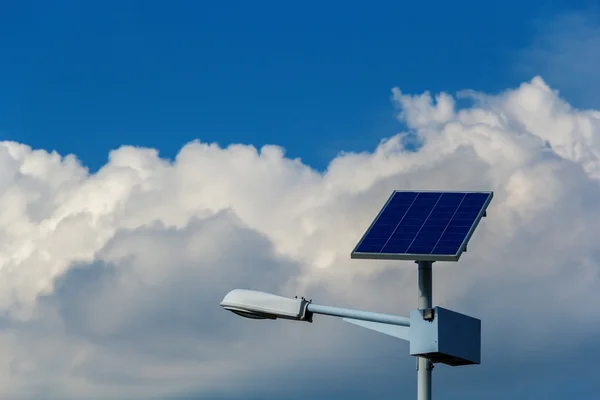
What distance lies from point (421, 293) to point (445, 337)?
1484 mm

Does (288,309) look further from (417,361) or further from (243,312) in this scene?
(417,361)

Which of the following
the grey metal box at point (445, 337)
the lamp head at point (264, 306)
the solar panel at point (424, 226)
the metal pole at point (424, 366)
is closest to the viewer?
the grey metal box at point (445, 337)

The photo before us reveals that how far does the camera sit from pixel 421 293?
88.1 feet

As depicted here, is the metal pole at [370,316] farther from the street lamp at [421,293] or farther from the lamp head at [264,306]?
the lamp head at [264,306]

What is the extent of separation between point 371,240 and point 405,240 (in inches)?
36.4

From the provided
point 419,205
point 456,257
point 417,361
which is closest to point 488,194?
point 419,205

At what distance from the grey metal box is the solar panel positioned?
1.63 meters

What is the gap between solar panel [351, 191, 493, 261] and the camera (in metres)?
27.6

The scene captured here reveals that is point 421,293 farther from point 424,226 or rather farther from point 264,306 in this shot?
point 264,306

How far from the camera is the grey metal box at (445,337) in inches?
1010

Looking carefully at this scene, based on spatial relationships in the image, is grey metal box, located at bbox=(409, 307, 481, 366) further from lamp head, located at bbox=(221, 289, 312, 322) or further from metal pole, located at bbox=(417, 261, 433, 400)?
lamp head, located at bbox=(221, 289, 312, 322)

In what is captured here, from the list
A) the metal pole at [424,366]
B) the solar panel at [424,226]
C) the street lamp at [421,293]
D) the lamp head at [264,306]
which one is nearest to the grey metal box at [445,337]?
the street lamp at [421,293]

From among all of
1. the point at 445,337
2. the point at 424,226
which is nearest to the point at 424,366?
the point at 445,337

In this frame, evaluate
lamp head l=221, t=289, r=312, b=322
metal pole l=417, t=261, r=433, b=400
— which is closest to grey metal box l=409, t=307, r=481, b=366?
metal pole l=417, t=261, r=433, b=400
